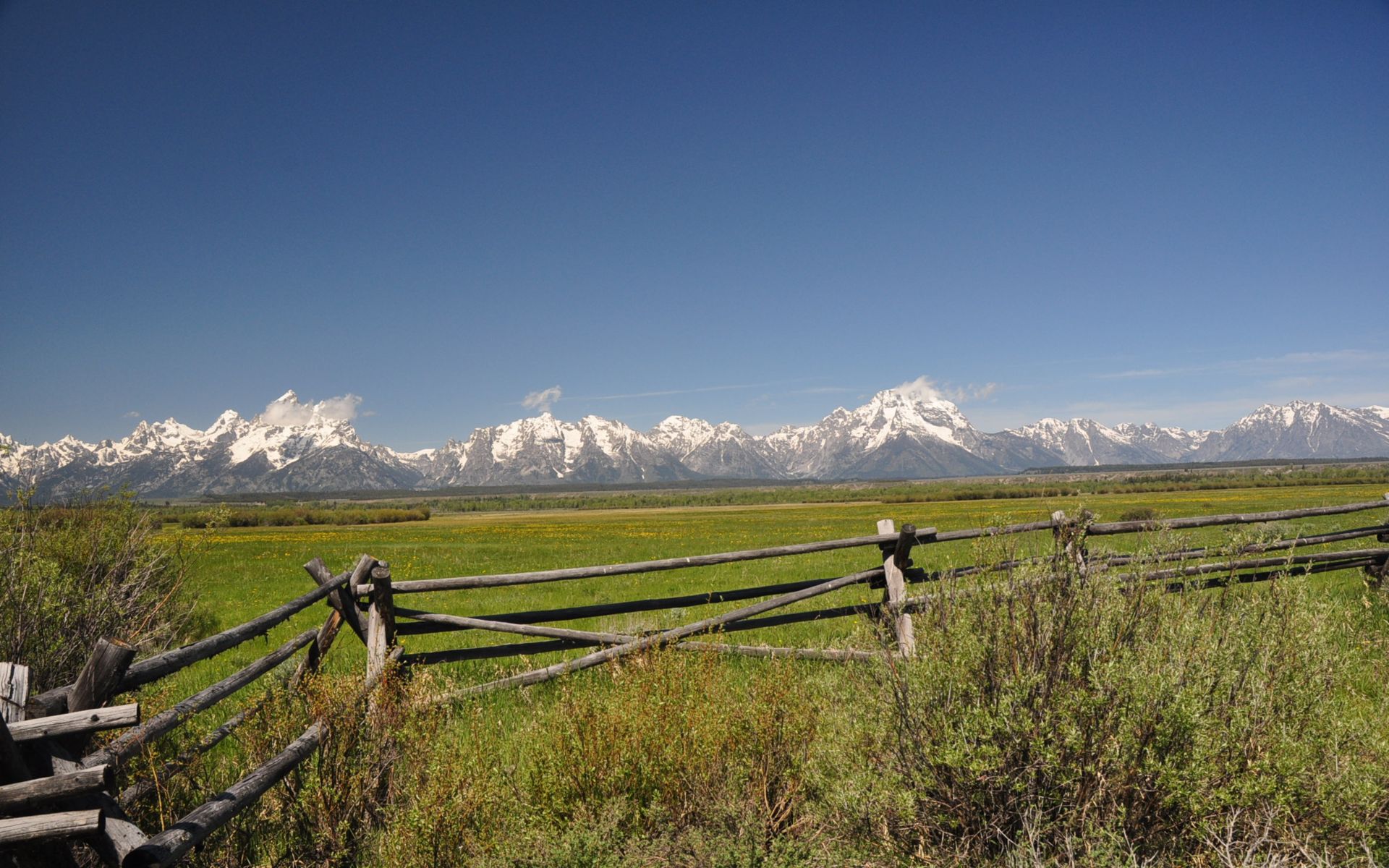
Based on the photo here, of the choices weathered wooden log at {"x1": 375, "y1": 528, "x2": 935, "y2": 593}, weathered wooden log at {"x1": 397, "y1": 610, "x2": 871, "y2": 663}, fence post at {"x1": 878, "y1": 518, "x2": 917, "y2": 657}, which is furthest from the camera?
fence post at {"x1": 878, "y1": 518, "x2": 917, "y2": 657}

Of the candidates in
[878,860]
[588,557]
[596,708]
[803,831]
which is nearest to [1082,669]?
[878,860]

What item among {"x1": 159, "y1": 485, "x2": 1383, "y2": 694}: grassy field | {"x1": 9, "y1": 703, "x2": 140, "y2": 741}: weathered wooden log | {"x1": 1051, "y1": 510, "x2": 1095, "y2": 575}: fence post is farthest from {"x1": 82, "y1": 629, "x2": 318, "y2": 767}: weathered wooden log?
{"x1": 1051, "y1": 510, "x2": 1095, "y2": 575}: fence post

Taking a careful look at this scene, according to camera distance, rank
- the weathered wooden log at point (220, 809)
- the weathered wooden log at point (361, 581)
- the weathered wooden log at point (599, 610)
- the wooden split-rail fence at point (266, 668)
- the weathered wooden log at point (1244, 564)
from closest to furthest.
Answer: the wooden split-rail fence at point (266, 668) < the weathered wooden log at point (220, 809) < the weathered wooden log at point (1244, 564) < the weathered wooden log at point (361, 581) < the weathered wooden log at point (599, 610)

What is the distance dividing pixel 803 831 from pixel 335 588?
4177mm

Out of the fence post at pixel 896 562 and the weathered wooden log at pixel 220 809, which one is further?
the fence post at pixel 896 562

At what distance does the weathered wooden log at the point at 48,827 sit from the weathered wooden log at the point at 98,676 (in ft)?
1.79

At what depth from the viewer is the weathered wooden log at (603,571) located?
6.11 meters

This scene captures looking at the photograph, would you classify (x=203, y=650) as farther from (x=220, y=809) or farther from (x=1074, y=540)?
(x=1074, y=540)

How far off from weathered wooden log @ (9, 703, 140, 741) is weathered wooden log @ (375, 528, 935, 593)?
2821 mm

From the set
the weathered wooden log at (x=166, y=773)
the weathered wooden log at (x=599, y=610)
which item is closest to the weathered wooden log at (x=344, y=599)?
the weathered wooden log at (x=599, y=610)

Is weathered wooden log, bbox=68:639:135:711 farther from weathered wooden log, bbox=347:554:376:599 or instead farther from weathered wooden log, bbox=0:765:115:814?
weathered wooden log, bbox=347:554:376:599

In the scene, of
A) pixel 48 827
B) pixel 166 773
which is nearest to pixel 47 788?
pixel 48 827

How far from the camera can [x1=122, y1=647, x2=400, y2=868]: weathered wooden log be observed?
8.85 ft

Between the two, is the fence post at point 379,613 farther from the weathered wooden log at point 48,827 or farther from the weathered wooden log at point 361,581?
the weathered wooden log at point 48,827
